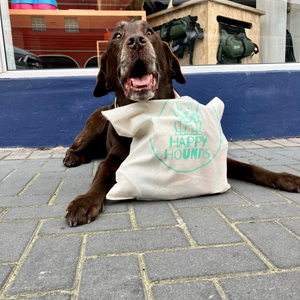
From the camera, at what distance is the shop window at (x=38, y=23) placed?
147 inches

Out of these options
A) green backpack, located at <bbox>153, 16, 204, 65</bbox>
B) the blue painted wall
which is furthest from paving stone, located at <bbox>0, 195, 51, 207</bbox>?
green backpack, located at <bbox>153, 16, 204, 65</bbox>

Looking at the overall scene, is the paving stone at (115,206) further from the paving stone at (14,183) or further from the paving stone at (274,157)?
the paving stone at (274,157)

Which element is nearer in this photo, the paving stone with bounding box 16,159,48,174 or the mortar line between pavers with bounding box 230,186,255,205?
the mortar line between pavers with bounding box 230,186,255,205

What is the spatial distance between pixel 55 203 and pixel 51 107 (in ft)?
6.82

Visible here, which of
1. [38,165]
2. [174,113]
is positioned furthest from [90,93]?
[174,113]

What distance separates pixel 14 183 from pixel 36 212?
74 centimetres

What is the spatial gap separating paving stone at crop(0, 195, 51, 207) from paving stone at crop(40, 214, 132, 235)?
368mm

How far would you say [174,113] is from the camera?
198cm

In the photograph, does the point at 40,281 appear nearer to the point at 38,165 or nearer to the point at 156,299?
the point at 156,299

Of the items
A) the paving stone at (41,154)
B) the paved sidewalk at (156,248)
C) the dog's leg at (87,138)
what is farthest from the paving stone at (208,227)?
the paving stone at (41,154)

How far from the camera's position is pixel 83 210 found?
1.68 m

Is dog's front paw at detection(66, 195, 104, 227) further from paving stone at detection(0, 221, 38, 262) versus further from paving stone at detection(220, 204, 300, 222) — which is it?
paving stone at detection(220, 204, 300, 222)

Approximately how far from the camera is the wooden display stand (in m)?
4.00

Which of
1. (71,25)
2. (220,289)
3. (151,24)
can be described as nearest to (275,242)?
(220,289)
